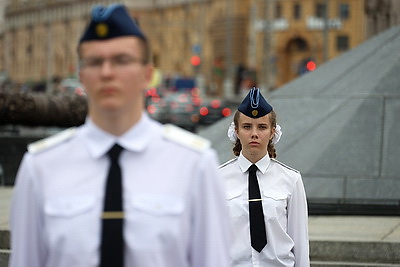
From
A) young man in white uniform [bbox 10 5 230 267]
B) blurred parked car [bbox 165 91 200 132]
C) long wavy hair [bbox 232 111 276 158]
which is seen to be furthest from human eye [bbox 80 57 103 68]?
blurred parked car [bbox 165 91 200 132]

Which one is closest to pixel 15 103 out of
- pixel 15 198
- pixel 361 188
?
pixel 361 188

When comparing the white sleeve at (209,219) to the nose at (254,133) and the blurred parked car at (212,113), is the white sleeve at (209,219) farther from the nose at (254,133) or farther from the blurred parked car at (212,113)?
the blurred parked car at (212,113)

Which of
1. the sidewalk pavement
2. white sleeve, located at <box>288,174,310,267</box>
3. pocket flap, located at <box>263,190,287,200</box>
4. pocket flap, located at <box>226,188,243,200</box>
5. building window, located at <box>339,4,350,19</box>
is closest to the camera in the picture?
white sleeve, located at <box>288,174,310,267</box>

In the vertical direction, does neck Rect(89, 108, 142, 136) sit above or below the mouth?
below

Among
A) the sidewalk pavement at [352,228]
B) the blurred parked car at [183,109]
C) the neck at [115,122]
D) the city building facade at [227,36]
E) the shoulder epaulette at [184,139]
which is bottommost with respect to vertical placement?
the city building facade at [227,36]

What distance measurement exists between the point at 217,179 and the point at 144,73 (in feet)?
1.28

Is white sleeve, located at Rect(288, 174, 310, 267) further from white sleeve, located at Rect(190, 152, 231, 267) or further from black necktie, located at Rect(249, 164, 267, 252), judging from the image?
white sleeve, located at Rect(190, 152, 231, 267)

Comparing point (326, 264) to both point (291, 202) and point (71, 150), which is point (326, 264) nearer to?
point (291, 202)

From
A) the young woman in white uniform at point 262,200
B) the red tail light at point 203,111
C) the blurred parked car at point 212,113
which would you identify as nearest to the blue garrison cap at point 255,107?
the young woman in white uniform at point 262,200

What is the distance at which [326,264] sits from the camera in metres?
9.41

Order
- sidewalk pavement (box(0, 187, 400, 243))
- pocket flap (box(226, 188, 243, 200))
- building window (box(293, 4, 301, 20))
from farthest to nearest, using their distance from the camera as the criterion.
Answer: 1. building window (box(293, 4, 301, 20))
2. sidewalk pavement (box(0, 187, 400, 243))
3. pocket flap (box(226, 188, 243, 200))

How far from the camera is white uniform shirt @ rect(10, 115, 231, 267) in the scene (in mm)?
3494

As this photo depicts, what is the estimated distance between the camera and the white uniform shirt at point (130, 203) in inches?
138

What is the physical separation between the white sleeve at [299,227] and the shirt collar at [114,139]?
274 cm
